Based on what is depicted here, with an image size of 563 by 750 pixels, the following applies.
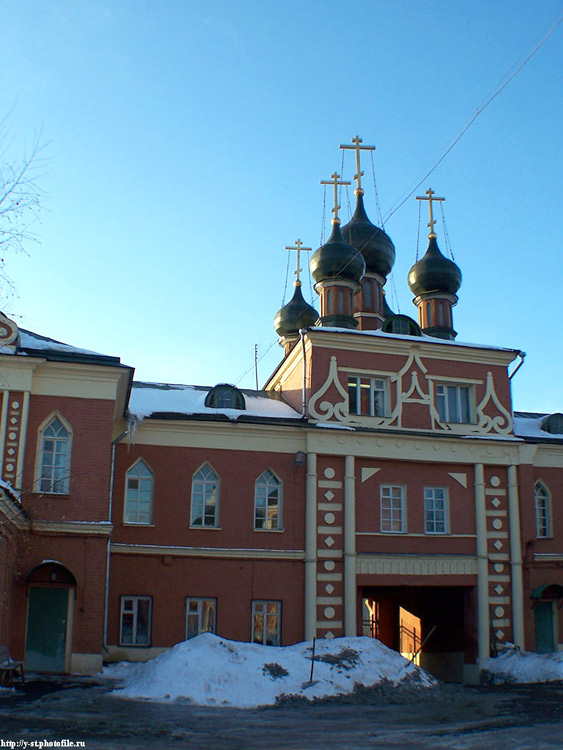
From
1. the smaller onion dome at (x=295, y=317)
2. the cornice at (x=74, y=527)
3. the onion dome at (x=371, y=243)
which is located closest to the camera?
the cornice at (x=74, y=527)

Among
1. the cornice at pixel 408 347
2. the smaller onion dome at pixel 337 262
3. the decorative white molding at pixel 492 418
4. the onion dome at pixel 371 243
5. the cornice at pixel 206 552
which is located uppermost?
the onion dome at pixel 371 243

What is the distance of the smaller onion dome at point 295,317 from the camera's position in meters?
30.5

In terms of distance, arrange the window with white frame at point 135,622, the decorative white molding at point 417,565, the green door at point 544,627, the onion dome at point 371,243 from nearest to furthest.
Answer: the window with white frame at point 135,622 → the decorative white molding at point 417,565 → the green door at point 544,627 → the onion dome at point 371,243

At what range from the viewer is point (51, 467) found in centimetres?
1669

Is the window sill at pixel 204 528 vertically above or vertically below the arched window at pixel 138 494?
below

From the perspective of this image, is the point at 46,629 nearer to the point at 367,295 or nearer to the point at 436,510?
the point at 436,510

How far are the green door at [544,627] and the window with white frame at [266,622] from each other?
720 cm

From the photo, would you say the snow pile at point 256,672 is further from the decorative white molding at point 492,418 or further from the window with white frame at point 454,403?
the decorative white molding at point 492,418

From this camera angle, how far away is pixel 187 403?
2069 centimetres

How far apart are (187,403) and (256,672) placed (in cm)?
811

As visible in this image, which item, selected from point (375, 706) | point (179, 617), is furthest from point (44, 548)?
point (375, 706)

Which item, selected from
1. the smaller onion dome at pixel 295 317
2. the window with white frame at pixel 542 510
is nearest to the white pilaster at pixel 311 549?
the window with white frame at pixel 542 510

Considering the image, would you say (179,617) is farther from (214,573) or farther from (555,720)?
(555,720)

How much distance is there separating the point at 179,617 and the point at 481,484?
8.66m
